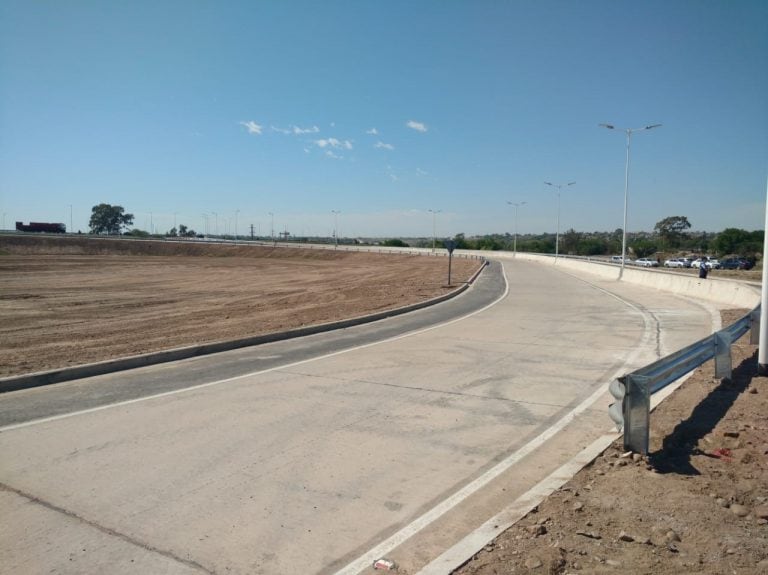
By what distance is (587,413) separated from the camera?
25.4 ft

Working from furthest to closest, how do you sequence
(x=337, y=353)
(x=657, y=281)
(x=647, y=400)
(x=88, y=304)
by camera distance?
1. (x=657, y=281)
2. (x=88, y=304)
3. (x=337, y=353)
4. (x=647, y=400)

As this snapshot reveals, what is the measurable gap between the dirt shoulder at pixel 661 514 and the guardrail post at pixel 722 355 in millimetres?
1689

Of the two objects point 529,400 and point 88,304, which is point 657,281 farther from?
point 88,304

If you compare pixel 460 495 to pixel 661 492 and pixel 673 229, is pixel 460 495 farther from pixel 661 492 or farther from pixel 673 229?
pixel 673 229

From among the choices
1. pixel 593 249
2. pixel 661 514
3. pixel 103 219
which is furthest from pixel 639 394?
pixel 103 219

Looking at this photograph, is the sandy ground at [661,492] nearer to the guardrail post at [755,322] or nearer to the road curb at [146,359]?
the guardrail post at [755,322]

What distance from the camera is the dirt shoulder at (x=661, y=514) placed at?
388cm

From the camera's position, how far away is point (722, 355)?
27.9ft

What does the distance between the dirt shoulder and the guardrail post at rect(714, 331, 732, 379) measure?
1689 mm

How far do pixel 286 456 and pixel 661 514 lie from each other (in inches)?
144

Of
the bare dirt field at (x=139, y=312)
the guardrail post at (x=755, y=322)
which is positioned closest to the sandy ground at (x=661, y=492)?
the bare dirt field at (x=139, y=312)

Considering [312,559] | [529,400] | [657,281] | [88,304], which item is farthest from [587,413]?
[657,281]

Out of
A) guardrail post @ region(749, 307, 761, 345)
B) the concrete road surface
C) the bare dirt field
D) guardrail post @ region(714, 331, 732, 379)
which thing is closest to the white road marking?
the concrete road surface

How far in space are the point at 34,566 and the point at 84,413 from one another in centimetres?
402
